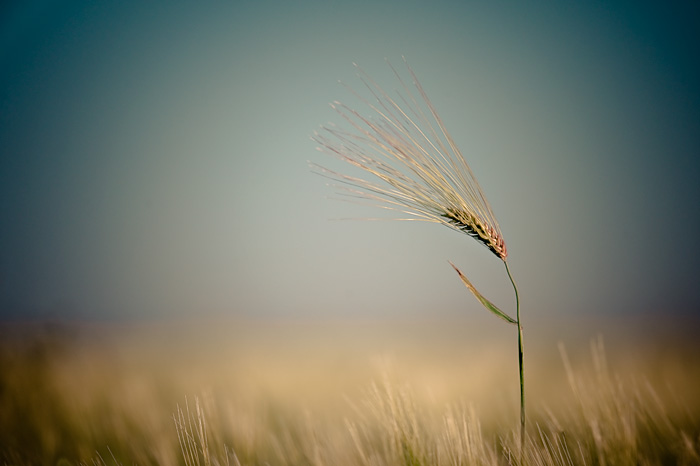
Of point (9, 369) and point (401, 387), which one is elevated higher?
point (9, 369)

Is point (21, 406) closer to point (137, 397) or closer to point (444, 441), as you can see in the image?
point (137, 397)

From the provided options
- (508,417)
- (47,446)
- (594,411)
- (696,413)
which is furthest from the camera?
(47,446)

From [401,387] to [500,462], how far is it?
0.39m

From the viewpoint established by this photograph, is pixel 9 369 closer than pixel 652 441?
No

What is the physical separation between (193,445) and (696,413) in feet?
6.43

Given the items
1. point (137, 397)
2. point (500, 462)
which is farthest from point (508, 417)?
point (137, 397)

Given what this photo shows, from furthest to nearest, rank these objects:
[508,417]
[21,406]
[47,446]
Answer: [21,406]
[47,446]
[508,417]

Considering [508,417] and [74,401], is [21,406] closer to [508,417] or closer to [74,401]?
[74,401]

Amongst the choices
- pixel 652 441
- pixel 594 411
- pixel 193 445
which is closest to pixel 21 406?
pixel 193 445

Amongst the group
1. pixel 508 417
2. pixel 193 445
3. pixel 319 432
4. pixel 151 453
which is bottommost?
pixel 508 417

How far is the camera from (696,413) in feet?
4.38

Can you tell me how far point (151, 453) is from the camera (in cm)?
162

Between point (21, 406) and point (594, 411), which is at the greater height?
point (21, 406)

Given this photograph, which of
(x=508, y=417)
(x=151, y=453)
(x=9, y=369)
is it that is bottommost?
(x=508, y=417)
